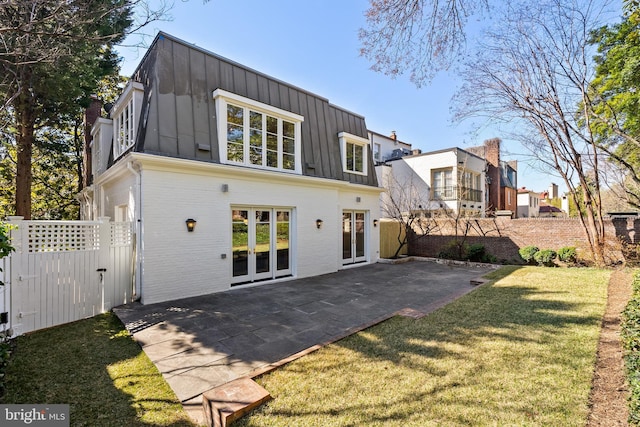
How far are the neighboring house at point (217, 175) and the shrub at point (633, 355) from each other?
748cm

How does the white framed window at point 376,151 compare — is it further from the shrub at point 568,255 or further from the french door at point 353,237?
the shrub at point 568,255

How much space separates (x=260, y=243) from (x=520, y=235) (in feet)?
38.0

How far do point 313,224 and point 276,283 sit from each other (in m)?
2.46

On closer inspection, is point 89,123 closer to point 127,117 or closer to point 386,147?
point 127,117

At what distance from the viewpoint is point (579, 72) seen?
9.97 meters

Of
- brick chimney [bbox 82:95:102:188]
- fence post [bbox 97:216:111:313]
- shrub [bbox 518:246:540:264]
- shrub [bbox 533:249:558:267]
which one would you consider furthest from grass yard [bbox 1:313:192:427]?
shrub [bbox 518:246:540:264]

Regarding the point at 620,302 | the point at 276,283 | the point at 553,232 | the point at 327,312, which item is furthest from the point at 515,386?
the point at 553,232

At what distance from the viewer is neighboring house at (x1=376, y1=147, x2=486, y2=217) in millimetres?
19047

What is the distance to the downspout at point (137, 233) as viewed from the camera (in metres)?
6.63

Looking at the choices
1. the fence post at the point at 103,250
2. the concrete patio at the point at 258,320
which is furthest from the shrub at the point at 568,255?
the fence post at the point at 103,250

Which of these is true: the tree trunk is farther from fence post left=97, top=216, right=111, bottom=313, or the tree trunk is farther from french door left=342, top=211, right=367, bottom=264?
french door left=342, top=211, right=367, bottom=264

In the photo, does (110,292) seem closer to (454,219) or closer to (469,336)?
(469,336)

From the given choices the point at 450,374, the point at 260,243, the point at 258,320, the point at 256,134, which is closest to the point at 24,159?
the point at 256,134

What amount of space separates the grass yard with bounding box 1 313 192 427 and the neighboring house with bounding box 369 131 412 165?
64.7ft
